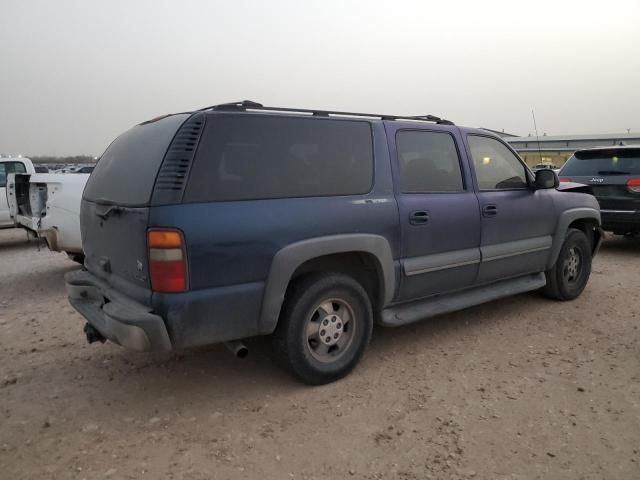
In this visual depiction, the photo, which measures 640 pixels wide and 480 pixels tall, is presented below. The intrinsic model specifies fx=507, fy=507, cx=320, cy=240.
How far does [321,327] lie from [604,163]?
6889 mm

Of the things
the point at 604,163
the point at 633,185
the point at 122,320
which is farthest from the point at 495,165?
the point at 604,163

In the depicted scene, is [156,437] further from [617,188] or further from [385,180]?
[617,188]

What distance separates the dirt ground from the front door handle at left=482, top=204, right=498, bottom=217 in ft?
3.48

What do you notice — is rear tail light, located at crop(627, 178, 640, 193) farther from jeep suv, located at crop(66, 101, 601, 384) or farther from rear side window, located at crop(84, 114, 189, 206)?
rear side window, located at crop(84, 114, 189, 206)

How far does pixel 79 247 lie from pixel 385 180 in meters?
4.44

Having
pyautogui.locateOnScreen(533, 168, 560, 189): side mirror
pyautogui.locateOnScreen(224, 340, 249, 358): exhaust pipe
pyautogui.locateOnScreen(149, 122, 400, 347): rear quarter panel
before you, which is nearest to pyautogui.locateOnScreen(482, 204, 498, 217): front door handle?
pyautogui.locateOnScreen(533, 168, 560, 189): side mirror

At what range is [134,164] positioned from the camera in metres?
3.30

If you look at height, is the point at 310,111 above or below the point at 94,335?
above

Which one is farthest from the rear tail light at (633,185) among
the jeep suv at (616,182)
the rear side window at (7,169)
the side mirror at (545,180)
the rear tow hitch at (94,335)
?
the rear side window at (7,169)

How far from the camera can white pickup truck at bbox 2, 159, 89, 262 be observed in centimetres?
639

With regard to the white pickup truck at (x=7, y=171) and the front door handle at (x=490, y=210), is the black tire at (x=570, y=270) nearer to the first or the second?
the front door handle at (x=490, y=210)

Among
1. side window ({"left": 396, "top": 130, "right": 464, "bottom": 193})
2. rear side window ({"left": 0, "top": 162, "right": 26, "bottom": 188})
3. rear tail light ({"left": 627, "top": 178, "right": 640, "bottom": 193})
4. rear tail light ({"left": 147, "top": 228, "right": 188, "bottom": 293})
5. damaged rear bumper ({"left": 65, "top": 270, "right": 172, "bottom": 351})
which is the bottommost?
damaged rear bumper ({"left": 65, "top": 270, "right": 172, "bottom": 351})

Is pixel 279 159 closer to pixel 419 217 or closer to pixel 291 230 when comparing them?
pixel 291 230

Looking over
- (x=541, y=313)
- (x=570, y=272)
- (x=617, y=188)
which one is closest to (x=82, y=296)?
(x=541, y=313)
